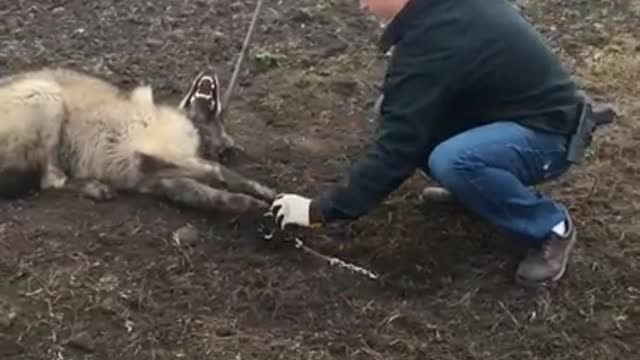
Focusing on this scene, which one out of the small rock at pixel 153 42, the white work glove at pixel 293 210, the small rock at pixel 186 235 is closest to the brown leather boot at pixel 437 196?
the white work glove at pixel 293 210

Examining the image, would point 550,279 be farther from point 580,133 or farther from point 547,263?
point 580,133

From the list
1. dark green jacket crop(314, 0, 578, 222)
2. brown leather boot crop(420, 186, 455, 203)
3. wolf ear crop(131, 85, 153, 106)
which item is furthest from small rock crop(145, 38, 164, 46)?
dark green jacket crop(314, 0, 578, 222)

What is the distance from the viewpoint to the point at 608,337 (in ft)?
14.8

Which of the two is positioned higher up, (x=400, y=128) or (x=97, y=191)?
(x=400, y=128)

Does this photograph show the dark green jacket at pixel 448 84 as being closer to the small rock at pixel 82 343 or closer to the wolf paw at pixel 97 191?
the small rock at pixel 82 343

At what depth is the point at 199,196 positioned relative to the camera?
5.36 metres

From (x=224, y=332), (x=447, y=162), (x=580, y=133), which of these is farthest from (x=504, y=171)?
(x=224, y=332)

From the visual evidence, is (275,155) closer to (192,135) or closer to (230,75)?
(192,135)

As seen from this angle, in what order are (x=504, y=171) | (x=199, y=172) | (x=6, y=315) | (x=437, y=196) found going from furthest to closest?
(x=199, y=172)
(x=437, y=196)
(x=504, y=171)
(x=6, y=315)

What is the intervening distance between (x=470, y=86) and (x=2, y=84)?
7.47ft

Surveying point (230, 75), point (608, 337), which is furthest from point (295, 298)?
point (230, 75)

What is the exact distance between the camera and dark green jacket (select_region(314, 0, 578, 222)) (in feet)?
14.6

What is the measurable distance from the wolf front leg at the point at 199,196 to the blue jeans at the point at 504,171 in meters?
0.88

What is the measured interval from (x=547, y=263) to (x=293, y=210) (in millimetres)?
977
